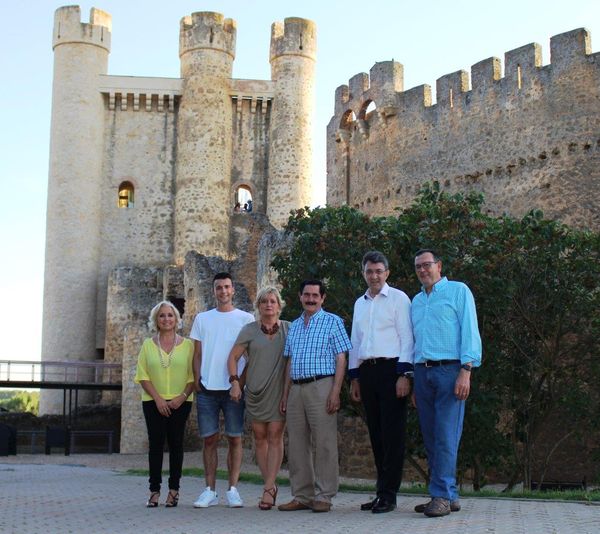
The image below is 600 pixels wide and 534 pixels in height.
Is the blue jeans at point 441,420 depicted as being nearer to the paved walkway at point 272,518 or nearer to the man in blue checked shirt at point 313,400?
the paved walkway at point 272,518

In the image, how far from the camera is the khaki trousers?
749 centimetres

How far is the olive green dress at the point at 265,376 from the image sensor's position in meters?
7.92

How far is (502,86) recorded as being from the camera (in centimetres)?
2475

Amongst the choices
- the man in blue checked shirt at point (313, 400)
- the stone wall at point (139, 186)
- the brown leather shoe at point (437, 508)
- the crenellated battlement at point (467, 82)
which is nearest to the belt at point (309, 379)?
the man in blue checked shirt at point (313, 400)

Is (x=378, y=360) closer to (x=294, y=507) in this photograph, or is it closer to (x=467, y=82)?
(x=294, y=507)

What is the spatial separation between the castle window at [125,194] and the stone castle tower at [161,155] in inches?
1.9

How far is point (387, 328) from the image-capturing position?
7.55m

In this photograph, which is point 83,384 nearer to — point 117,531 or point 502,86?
point 502,86

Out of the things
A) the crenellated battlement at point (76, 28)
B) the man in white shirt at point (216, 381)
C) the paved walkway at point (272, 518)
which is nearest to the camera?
the paved walkway at point (272, 518)

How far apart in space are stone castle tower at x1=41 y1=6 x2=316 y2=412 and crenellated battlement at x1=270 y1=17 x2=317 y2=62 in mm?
39

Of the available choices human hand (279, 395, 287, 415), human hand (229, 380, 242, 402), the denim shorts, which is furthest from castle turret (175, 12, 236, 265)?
human hand (279, 395, 287, 415)

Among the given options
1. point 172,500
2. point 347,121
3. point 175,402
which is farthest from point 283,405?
point 347,121

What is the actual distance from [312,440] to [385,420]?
651 millimetres

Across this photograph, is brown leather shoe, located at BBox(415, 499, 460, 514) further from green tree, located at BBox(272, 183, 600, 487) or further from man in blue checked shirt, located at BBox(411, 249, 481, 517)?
green tree, located at BBox(272, 183, 600, 487)
